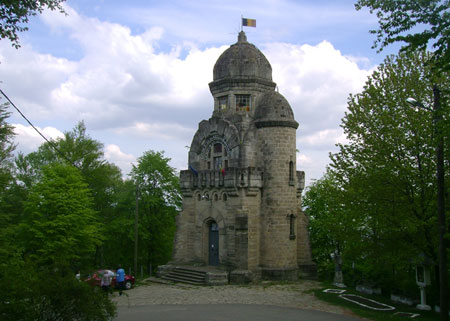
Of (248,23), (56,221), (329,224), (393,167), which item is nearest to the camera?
(393,167)

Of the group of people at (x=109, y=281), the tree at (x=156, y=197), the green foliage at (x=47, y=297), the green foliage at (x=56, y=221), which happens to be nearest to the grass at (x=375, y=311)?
the group of people at (x=109, y=281)

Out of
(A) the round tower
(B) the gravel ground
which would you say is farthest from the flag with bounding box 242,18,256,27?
(B) the gravel ground

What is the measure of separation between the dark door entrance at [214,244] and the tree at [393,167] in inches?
427

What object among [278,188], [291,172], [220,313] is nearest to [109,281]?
[220,313]

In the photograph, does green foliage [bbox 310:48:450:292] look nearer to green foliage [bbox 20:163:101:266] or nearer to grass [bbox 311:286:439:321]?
grass [bbox 311:286:439:321]

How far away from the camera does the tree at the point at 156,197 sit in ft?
118

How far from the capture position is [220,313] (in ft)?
57.8

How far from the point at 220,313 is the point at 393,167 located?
8.77 metres

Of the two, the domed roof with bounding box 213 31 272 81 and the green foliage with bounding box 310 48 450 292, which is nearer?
the green foliage with bounding box 310 48 450 292

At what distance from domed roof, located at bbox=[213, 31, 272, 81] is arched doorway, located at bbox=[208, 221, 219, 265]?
31.8 ft

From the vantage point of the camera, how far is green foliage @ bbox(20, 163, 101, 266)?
2716 centimetres

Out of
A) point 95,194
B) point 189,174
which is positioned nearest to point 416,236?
point 189,174

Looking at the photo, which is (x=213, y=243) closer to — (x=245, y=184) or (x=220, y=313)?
(x=245, y=184)

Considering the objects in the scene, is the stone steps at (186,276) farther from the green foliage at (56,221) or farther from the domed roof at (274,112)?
the domed roof at (274,112)
